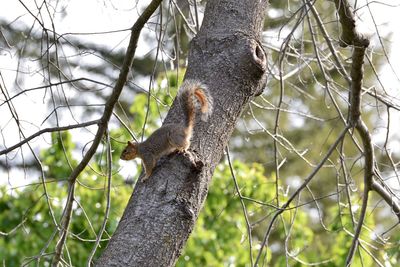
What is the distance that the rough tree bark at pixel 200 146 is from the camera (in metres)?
1.99

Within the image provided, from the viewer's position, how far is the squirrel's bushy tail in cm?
221

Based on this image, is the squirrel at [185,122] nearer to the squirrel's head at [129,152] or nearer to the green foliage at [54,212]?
the squirrel's head at [129,152]

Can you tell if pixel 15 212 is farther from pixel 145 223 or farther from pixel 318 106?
pixel 318 106

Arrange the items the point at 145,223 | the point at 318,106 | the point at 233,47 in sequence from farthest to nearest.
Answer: the point at 318,106
the point at 233,47
the point at 145,223

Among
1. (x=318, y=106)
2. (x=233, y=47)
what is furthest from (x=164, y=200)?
(x=318, y=106)

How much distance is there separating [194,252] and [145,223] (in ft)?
11.5

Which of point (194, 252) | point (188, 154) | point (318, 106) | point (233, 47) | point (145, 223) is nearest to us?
point (145, 223)

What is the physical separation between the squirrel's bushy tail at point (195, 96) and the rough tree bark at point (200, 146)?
17 millimetres

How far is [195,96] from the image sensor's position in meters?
2.22

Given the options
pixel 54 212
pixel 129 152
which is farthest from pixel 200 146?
pixel 54 212

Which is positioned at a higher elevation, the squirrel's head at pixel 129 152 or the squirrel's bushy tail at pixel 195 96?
the squirrel's head at pixel 129 152

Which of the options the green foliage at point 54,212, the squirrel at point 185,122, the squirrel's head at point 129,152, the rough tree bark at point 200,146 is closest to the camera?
the rough tree bark at point 200,146

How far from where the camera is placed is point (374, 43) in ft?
10.7

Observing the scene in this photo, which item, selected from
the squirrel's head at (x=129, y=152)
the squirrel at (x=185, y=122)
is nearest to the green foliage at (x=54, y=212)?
the squirrel's head at (x=129, y=152)
